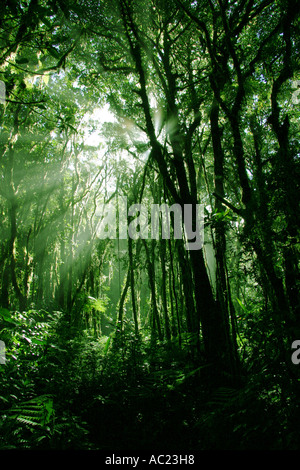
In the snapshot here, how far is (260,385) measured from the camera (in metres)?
1.71

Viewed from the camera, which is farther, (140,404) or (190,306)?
(190,306)

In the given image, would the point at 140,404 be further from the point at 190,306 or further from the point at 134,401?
the point at 190,306

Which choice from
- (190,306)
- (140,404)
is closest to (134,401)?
(140,404)

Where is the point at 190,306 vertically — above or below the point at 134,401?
above

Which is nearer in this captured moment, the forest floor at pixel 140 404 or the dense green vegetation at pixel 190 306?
the forest floor at pixel 140 404

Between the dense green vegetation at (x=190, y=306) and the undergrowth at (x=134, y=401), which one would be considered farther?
the dense green vegetation at (x=190, y=306)

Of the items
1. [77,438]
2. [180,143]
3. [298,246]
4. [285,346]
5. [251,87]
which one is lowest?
[77,438]

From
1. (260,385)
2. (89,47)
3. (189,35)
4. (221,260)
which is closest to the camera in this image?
(260,385)

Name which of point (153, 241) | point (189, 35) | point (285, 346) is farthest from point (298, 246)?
point (189, 35)

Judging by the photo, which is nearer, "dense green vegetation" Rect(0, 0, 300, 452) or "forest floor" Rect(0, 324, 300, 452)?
"forest floor" Rect(0, 324, 300, 452)

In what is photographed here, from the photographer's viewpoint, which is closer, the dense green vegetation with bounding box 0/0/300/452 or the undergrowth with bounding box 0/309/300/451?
the undergrowth with bounding box 0/309/300/451

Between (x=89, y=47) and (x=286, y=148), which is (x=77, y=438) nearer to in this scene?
(x=286, y=148)

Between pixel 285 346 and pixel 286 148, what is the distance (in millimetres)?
1463

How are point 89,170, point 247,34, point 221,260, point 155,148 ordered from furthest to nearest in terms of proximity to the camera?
1. point 89,170
2. point 247,34
3. point 155,148
4. point 221,260
